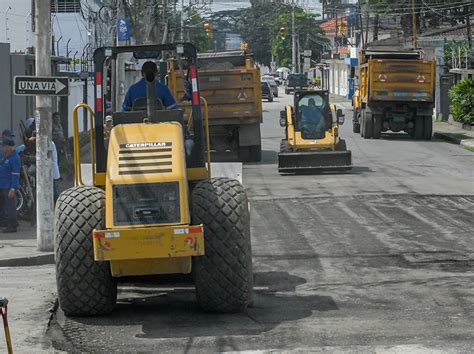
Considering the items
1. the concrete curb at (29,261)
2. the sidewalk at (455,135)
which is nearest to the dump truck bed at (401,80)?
the sidewalk at (455,135)

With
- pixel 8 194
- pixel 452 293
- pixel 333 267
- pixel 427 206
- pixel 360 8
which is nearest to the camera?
pixel 452 293

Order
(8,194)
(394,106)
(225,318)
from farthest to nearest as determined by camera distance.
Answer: (394,106) < (8,194) < (225,318)

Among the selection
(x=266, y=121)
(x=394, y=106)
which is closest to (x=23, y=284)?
(x=394, y=106)

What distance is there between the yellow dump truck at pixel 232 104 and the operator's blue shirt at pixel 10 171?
10588mm

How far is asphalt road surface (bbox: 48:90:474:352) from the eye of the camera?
32.9 feet

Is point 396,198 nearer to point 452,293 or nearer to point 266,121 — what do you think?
point 452,293

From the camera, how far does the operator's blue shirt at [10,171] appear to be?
18.1 m

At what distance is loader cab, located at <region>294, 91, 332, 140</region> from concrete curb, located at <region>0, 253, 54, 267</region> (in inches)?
531

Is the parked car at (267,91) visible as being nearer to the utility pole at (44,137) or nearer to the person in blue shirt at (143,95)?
the utility pole at (44,137)

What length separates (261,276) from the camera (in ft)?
44.6

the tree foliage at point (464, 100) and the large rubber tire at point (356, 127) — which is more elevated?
the tree foliage at point (464, 100)

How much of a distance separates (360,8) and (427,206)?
2276 inches

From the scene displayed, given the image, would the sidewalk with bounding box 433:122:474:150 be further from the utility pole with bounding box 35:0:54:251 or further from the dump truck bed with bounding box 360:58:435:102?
the utility pole with bounding box 35:0:54:251

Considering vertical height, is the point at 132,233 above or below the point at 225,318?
above
